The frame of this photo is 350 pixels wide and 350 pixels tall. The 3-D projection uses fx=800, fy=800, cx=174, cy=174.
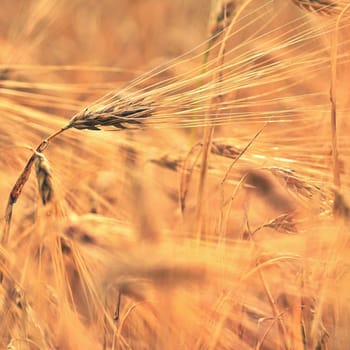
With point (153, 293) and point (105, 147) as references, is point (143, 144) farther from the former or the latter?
point (153, 293)

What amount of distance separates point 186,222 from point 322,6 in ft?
1.37

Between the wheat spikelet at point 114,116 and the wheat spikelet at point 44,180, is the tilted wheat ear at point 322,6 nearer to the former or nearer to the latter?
the wheat spikelet at point 114,116

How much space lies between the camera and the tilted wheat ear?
1.12 metres

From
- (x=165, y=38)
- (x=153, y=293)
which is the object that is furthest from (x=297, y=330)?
(x=165, y=38)

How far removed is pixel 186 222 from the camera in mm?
955

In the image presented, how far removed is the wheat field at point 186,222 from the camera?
0.75 metres

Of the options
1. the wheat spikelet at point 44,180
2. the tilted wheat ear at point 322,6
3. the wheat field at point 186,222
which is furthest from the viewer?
the tilted wheat ear at point 322,6

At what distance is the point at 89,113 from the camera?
96cm

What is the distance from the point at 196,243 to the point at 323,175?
33 cm

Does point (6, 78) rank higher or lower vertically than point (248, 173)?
higher

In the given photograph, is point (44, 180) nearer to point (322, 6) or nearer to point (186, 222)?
point (186, 222)

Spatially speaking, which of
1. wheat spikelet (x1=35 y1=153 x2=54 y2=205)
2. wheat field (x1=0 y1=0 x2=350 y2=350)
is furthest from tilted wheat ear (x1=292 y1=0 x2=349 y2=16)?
wheat spikelet (x1=35 y1=153 x2=54 y2=205)

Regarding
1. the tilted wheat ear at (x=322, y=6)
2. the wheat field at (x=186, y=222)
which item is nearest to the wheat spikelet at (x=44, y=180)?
the wheat field at (x=186, y=222)

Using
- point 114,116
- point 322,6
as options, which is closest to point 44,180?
point 114,116
